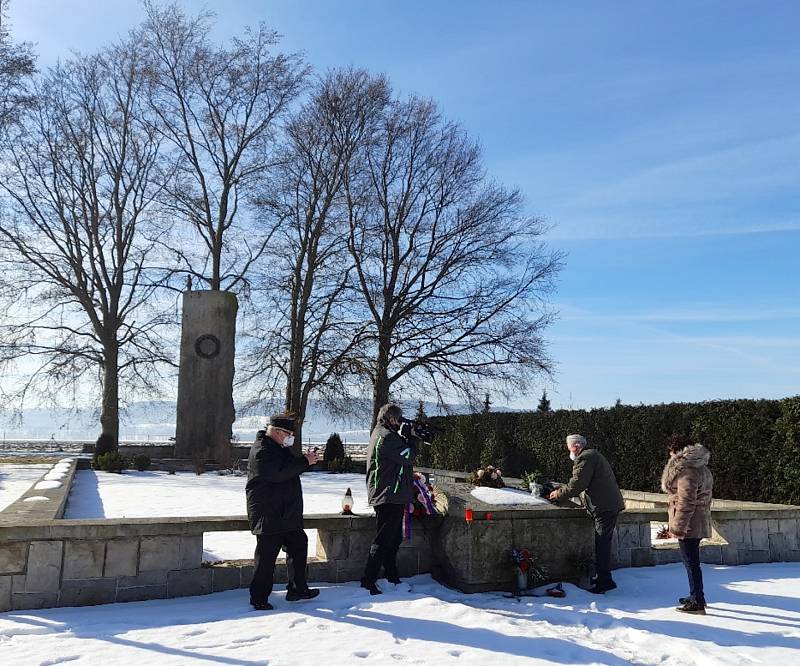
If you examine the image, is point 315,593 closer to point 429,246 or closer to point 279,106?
point 429,246

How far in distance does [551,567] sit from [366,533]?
5.66 feet

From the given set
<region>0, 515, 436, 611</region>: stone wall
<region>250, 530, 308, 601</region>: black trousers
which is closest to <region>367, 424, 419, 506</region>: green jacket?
<region>0, 515, 436, 611</region>: stone wall

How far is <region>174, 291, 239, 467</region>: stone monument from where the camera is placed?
63.8ft

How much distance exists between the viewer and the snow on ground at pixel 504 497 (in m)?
6.36

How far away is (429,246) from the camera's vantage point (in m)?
24.9

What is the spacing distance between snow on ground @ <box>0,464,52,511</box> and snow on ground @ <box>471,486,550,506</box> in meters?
6.28

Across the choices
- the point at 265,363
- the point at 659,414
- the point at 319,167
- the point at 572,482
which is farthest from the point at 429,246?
the point at 572,482

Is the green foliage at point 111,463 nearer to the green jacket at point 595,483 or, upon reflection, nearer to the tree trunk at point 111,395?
the tree trunk at point 111,395

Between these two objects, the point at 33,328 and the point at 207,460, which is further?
the point at 33,328

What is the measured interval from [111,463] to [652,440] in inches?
552

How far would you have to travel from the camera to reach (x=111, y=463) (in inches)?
742

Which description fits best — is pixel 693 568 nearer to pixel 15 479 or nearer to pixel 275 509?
pixel 275 509

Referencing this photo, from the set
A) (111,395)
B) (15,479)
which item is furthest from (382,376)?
(15,479)

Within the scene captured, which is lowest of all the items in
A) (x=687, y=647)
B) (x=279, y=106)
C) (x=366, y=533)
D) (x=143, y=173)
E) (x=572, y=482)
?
(x=687, y=647)
